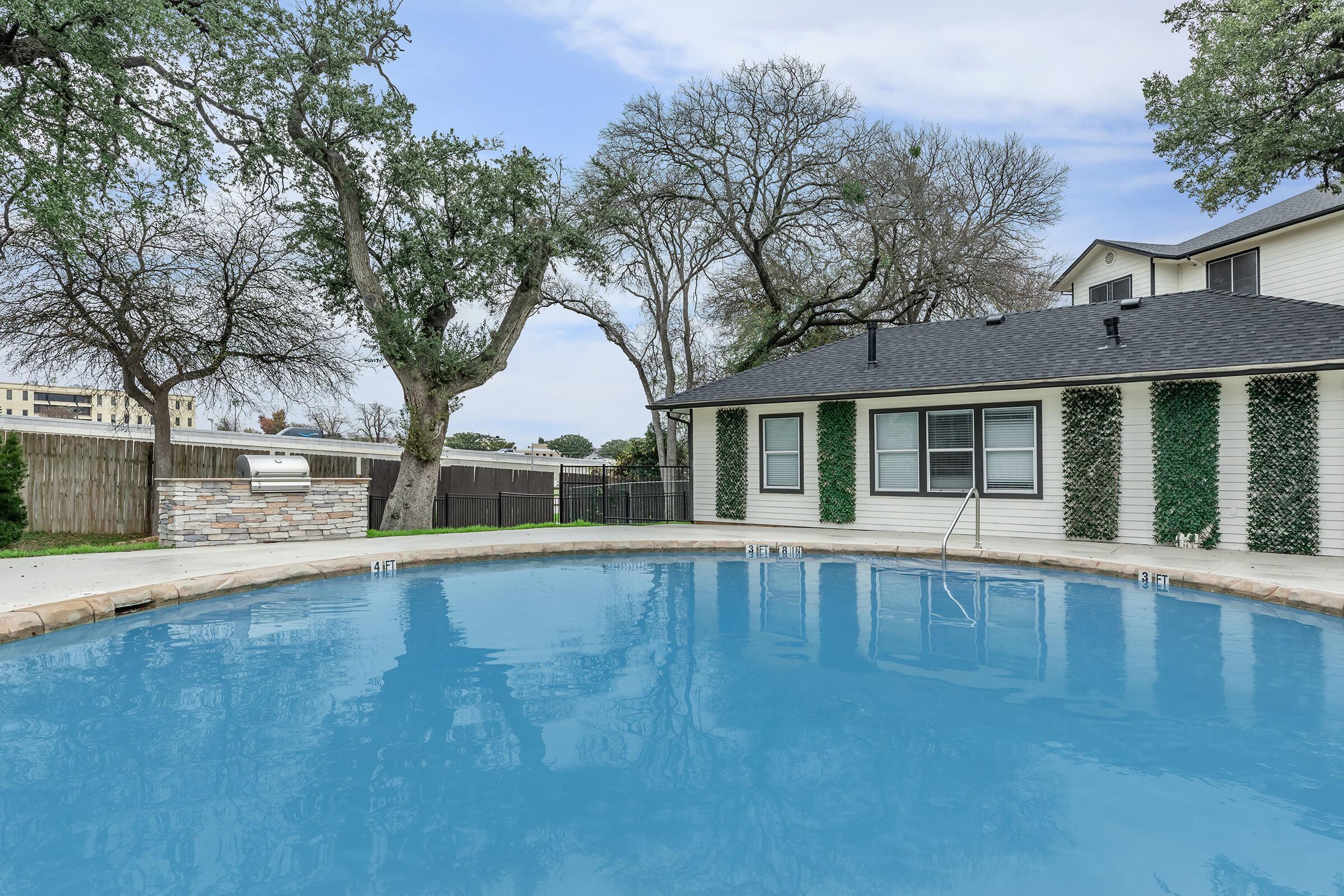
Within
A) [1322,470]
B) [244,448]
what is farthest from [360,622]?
[244,448]

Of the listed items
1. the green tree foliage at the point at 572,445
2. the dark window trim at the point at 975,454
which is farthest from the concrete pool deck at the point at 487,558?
the green tree foliage at the point at 572,445

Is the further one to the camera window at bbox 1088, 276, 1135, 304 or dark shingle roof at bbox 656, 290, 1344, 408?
window at bbox 1088, 276, 1135, 304

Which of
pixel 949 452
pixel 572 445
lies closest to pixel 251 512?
pixel 949 452

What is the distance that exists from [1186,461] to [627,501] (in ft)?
31.9

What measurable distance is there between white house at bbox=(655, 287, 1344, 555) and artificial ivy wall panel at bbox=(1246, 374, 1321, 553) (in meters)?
0.02

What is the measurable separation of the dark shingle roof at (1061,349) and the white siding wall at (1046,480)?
38 cm

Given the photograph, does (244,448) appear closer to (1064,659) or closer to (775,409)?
(775,409)

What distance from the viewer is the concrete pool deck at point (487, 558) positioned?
6.31 m

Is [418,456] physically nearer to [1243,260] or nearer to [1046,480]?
[1046,480]

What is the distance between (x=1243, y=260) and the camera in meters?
13.9

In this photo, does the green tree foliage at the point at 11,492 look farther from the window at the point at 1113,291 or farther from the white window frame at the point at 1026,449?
the window at the point at 1113,291

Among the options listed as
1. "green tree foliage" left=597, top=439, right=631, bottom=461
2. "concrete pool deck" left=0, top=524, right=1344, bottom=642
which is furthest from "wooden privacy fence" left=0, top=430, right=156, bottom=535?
"green tree foliage" left=597, top=439, right=631, bottom=461

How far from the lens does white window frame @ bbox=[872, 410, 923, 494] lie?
12.2 metres

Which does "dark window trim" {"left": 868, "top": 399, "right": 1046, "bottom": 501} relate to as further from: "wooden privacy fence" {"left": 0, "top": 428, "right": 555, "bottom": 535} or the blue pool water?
"wooden privacy fence" {"left": 0, "top": 428, "right": 555, "bottom": 535}
